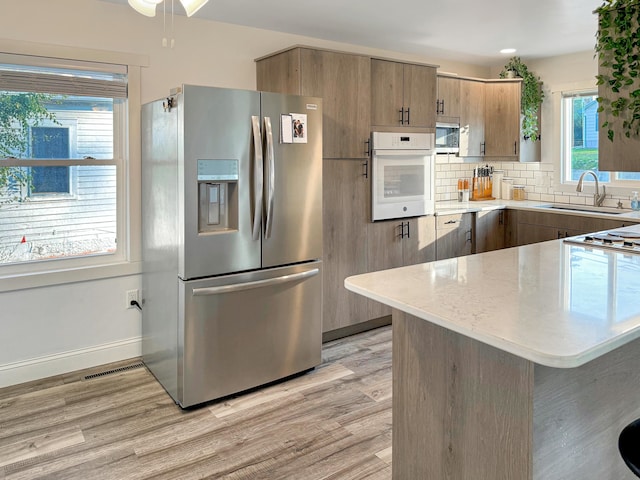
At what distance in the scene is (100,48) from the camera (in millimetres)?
3166

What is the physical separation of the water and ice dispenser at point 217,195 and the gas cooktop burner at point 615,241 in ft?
5.95

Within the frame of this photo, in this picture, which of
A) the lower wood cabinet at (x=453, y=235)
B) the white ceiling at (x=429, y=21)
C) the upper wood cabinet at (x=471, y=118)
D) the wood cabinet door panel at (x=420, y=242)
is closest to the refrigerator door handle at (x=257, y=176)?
the white ceiling at (x=429, y=21)

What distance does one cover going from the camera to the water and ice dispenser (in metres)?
2.76

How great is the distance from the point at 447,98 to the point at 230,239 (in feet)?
9.40

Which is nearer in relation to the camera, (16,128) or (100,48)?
(16,128)

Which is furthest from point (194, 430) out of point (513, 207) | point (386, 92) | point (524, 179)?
point (524, 179)

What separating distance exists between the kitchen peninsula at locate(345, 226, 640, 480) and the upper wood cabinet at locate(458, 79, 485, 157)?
3145 mm

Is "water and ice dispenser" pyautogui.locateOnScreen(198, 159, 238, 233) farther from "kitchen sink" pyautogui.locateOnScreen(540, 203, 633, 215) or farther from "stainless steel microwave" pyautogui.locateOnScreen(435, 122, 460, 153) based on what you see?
"kitchen sink" pyautogui.locateOnScreen(540, 203, 633, 215)

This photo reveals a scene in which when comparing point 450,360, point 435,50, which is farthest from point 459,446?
point 435,50

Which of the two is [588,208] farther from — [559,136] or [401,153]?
[401,153]

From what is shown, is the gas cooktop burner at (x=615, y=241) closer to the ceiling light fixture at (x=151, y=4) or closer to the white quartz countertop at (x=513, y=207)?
the white quartz countertop at (x=513, y=207)

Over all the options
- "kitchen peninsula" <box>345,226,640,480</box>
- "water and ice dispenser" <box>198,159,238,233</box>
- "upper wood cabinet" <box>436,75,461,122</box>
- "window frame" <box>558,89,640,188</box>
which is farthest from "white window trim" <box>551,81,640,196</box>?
"water and ice dispenser" <box>198,159,238,233</box>

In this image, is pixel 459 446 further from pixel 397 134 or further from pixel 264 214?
pixel 397 134

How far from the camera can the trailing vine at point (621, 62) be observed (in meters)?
1.85
